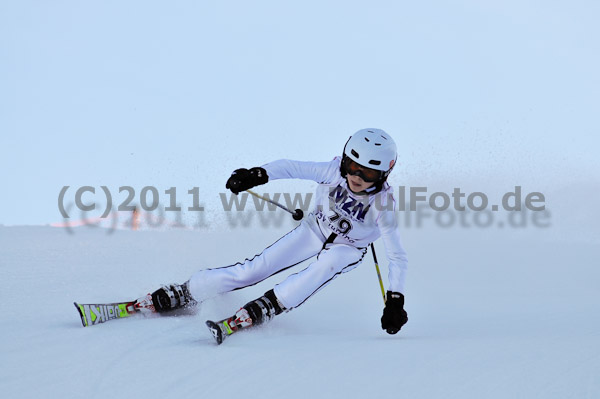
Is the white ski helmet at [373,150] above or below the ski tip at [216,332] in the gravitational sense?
above

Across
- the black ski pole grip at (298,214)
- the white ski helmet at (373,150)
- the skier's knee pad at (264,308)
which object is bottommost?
the skier's knee pad at (264,308)

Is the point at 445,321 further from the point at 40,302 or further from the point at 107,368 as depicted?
the point at 40,302

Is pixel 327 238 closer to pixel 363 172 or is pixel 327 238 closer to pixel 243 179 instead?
pixel 363 172

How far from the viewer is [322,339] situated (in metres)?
2.79

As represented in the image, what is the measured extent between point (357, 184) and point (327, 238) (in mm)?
457

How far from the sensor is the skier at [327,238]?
310cm

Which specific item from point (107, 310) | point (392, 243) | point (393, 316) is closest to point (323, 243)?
point (392, 243)

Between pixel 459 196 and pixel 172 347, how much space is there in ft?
20.1

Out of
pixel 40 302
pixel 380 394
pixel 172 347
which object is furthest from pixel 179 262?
pixel 380 394

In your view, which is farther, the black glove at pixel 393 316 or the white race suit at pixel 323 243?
the white race suit at pixel 323 243

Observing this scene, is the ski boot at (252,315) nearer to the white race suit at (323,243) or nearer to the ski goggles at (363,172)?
the white race suit at (323,243)

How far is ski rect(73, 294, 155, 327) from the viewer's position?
9.66 ft

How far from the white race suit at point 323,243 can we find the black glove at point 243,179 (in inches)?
3.3

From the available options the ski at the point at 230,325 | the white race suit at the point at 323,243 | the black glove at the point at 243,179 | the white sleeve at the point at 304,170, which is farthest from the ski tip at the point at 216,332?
the white sleeve at the point at 304,170
